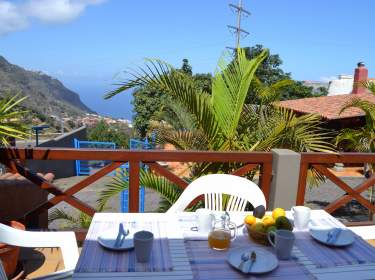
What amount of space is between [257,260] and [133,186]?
5.51ft

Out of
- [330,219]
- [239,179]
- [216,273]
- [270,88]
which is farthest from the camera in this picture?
[270,88]

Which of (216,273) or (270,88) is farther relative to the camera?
(270,88)

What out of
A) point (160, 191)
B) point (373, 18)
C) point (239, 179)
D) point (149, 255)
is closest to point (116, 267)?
point (149, 255)

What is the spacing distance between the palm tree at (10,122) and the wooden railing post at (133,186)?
0.84 meters

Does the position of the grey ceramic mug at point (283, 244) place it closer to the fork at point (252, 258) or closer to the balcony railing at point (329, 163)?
the fork at point (252, 258)

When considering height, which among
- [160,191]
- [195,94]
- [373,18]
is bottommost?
[160,191]

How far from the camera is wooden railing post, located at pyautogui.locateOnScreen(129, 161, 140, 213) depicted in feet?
9.71

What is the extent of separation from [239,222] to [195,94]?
1742 millimetres

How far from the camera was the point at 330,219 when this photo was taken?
7.03ft

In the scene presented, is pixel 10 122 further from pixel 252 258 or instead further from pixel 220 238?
pixel 252 258

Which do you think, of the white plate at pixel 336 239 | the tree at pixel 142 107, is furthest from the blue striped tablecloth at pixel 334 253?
→ the tree at pixel 142 107

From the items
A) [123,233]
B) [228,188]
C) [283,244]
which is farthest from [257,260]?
[228,188]

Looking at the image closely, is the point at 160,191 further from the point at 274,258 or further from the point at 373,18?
the point at 373,18

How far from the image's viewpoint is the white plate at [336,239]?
1.76 m
